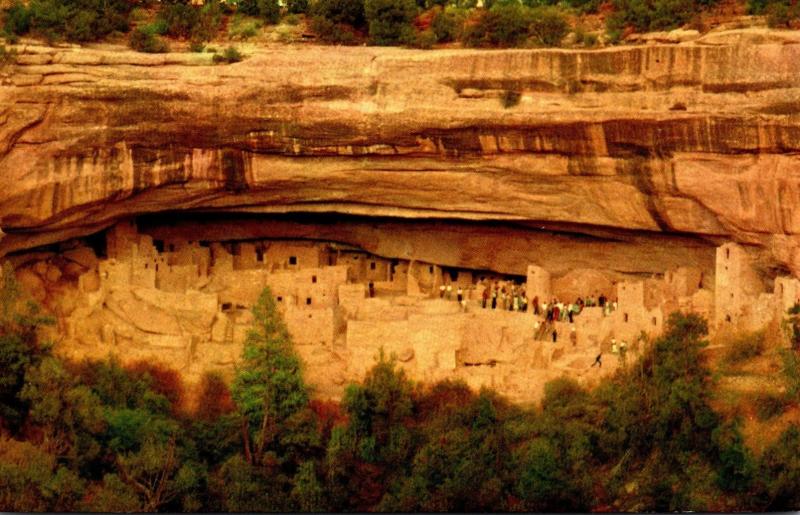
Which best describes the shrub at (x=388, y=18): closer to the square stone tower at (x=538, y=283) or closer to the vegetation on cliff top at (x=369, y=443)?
the square stone tower at (x=538, y=283)

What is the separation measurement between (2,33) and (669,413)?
20.4 feet

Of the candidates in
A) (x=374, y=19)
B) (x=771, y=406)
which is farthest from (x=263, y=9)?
(x=771, y=406)

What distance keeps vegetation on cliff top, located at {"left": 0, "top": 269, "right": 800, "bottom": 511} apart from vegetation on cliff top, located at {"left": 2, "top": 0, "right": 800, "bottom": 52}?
2439 mm

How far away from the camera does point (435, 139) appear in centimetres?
1970

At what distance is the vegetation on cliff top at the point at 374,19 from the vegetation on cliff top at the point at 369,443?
2.44m

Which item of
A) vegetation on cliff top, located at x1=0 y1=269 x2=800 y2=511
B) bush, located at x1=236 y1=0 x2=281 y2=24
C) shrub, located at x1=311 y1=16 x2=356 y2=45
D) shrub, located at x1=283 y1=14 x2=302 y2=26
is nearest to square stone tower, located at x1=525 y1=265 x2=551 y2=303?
Result: vegetation on cliff top, located at x1=0 y1=269 x2=800 y2=511

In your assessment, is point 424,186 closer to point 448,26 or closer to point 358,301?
point 358,301

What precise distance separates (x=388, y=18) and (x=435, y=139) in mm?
1940

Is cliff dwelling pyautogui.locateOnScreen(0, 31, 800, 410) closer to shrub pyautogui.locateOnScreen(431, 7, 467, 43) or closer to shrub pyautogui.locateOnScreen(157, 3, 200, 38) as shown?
shrub pyautogui.locateOnScreen(431, 7, 467, 43)

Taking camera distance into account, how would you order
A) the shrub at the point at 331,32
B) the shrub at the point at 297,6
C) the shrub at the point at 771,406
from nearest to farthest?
the shrub at the point at 771,406, the shrub at the point at 331,32, the shrub at the point at 297,6

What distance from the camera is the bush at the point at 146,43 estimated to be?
20438 mm

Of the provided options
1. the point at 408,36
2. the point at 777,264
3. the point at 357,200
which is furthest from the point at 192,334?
the point at 777,264

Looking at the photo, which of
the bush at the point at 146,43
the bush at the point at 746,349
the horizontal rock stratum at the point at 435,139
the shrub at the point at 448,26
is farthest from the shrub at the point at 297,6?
the bush at the point at 746,349

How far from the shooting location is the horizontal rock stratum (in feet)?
62.2
